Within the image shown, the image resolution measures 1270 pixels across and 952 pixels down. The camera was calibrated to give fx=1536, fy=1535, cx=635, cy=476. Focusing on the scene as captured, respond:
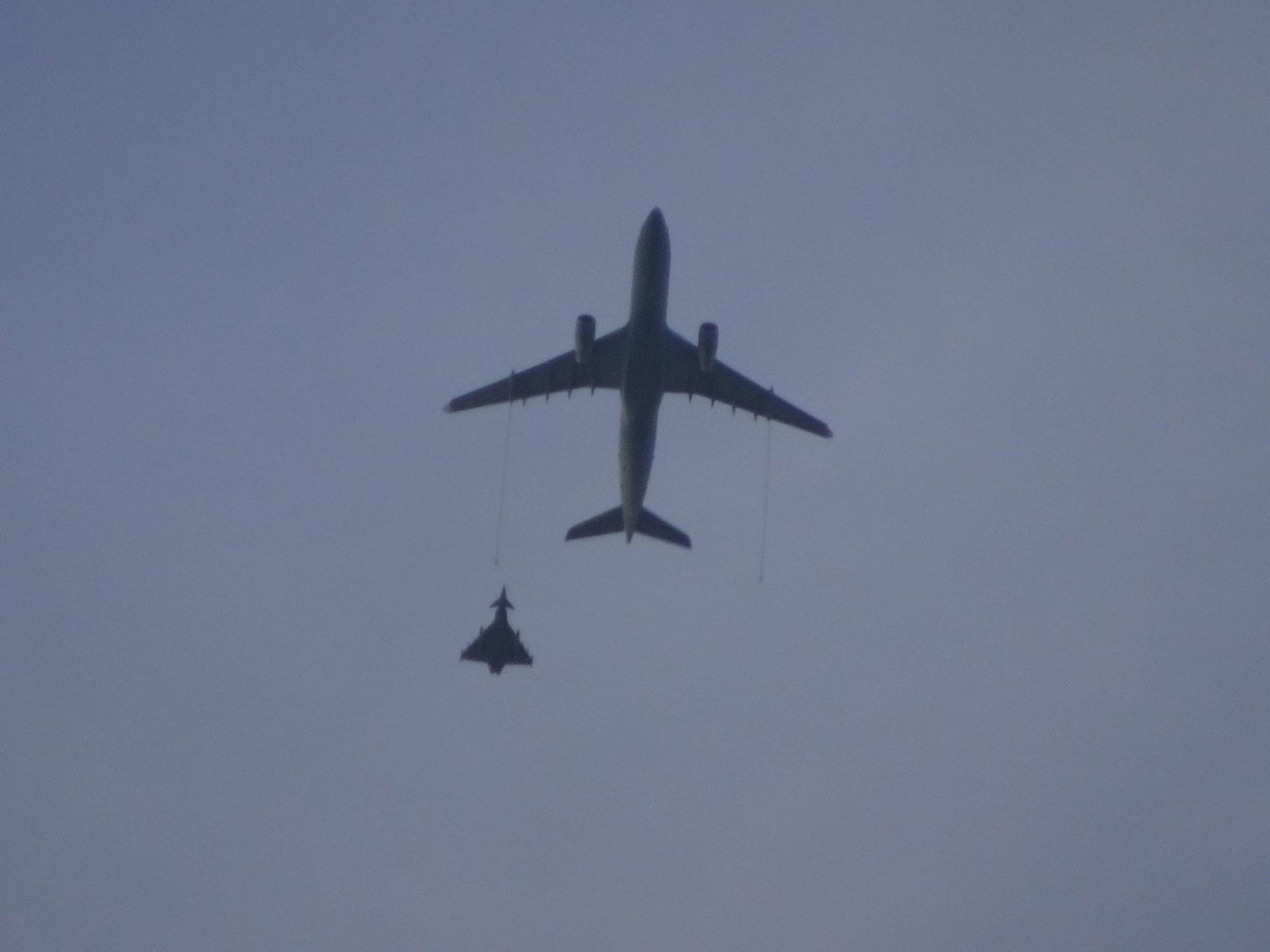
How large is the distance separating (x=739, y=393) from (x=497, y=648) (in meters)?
12.4

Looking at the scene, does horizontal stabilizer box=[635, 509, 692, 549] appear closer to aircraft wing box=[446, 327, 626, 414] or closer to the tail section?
the tail section

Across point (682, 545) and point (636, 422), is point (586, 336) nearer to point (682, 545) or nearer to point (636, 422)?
point (636, 422)

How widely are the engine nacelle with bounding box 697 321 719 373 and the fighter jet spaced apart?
431 inches

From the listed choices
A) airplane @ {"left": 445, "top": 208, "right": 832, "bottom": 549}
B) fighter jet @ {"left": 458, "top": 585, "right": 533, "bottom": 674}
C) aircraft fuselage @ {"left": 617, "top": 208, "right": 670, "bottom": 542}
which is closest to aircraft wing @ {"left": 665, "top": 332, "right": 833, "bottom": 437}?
airplane @ {"left": 445, "top": 208, "right": 832, "bottom": 549}

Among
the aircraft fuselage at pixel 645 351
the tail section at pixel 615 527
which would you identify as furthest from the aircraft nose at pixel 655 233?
the tail section at pixel 615 527

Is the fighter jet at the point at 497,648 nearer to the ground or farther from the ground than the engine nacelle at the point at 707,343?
nearer to the ground

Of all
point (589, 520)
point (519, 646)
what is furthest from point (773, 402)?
point (519, 646)

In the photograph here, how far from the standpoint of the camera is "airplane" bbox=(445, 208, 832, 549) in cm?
4956

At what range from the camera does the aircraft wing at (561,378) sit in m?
53.5

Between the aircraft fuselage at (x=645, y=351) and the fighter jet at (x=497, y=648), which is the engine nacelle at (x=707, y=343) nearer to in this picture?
the aircraft fuselage at (x=645, y=351)

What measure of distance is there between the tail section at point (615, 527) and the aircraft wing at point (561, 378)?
4605 millimetres

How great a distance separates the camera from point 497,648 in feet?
167

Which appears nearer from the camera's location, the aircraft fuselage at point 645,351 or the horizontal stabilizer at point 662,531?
the aircraft fuselage at point 645,351

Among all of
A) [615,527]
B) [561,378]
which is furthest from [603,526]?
[561,378]
